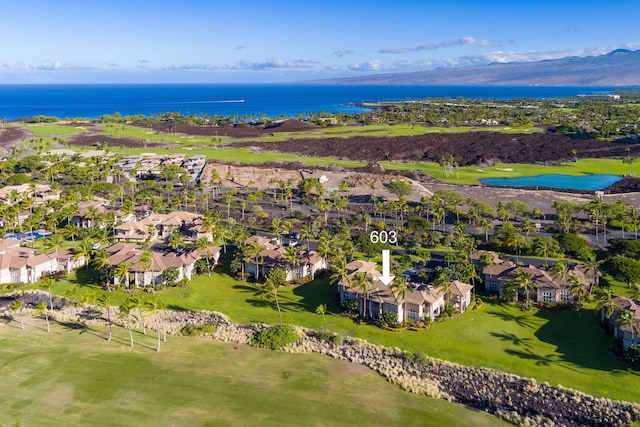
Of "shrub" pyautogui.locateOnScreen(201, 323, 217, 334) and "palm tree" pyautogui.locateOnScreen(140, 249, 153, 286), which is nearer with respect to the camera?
"shrub" pyautogui.locateOnScreen(201, 323, 217, 334)

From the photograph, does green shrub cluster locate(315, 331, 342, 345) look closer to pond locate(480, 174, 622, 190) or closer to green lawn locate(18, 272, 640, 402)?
green lawn locate(18, 272, 640, 402)

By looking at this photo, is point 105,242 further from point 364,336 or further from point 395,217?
point 395,217

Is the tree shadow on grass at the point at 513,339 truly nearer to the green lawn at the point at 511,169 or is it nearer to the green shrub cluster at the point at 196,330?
the green shrub cluster at the point at 196,330

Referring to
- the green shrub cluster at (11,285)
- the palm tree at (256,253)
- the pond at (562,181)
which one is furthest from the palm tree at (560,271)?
the pond at (562,181)

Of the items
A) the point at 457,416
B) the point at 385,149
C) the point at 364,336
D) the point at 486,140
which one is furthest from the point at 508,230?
the point at 486,140

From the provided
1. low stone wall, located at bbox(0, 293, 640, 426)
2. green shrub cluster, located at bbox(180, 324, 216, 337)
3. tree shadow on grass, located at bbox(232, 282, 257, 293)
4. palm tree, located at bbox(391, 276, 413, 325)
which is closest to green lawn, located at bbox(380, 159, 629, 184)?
tree shadow on grass, located at bbox(232, 282, 257, 293)

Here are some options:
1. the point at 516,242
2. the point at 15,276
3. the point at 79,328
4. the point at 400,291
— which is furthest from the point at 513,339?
the point at 15,276

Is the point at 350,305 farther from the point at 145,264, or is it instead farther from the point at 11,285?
the point at 11,285
